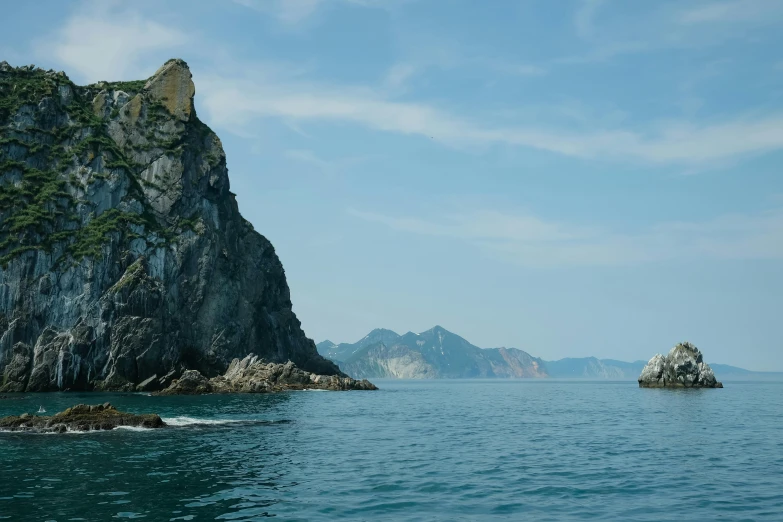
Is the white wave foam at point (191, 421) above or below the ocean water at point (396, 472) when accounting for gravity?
above

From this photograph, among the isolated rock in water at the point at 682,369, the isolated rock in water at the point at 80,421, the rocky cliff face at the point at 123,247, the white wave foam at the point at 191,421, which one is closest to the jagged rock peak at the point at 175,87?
the rocky cliff face at the point at 123,247

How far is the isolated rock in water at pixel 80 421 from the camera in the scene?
5288 centimetres

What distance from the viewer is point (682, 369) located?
472ft

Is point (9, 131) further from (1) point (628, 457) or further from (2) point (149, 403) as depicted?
(1) point (628, 457)

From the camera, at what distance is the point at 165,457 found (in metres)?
39.5

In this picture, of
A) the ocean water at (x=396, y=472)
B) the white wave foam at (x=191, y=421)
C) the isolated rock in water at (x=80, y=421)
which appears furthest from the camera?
the white wave foam at (x=191, y=421)

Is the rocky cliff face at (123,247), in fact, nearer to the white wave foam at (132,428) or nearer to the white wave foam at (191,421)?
the white wave foam at (191,421)

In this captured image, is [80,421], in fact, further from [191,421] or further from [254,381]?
[254,381]

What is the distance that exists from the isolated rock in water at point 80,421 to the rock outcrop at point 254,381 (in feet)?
186

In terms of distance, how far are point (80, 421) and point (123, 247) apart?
83.6 meters

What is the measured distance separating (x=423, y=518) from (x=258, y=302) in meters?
137

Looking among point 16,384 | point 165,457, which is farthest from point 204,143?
point 165,457

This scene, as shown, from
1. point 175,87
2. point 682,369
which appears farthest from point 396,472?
point 175,87

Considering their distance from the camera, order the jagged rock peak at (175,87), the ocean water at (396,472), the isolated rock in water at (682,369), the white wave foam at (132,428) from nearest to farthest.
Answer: the ocean water at (396,472) < the white wave foam at (132,428) < the isolated rock in water at (682,369) < the jagged rock peak at (175,87)
